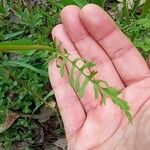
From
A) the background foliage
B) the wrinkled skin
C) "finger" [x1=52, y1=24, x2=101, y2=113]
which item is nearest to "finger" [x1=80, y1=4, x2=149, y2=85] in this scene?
the wrinkled skin

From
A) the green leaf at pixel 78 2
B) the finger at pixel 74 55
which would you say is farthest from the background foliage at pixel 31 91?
the finger at pixel 74 55

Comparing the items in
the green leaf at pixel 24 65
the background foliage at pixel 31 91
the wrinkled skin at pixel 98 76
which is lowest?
the background foliage at pixel 31 91

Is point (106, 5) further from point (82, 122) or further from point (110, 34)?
point (82, 122)

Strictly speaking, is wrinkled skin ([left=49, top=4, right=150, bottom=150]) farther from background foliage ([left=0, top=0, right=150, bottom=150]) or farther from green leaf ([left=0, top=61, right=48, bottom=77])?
background foliage ([left=0, top=0, right=150, bottom=150])

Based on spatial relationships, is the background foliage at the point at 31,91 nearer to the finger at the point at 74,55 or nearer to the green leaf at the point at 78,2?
the green leaf at the point at 78,2

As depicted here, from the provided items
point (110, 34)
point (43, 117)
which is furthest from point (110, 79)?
point (43, 117)

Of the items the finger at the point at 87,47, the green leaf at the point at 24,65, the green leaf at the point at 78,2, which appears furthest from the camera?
the green leaf at the point at 78,2

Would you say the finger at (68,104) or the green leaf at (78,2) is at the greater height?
the green leaf at (78,2)

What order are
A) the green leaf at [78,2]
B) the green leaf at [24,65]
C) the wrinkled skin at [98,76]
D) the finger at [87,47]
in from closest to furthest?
the wrinkled skin at [98,76] → the finger at [87,47] → the green leaf at [24,65] → the green leaf at [78,2]

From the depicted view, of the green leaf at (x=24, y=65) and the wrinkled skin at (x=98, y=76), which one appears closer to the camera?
Answer: the wrinkled skin at (x=98, y=76)
